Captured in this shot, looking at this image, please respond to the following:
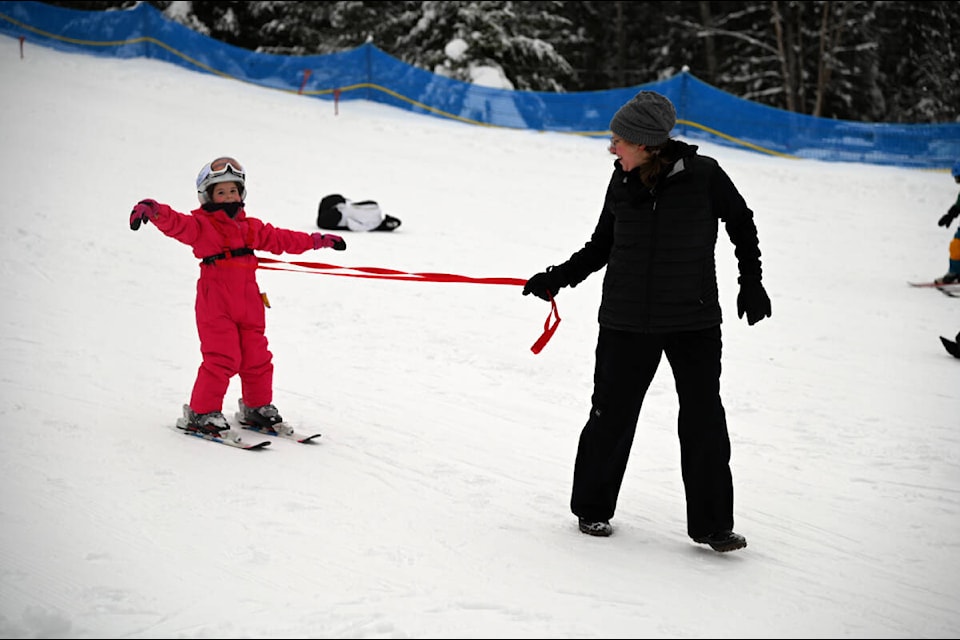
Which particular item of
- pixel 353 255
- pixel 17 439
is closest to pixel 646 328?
pixel 17 439

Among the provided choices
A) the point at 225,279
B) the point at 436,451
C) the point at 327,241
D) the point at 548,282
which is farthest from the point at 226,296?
the point at 548,282

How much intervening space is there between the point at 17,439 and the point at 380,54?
19936 mm

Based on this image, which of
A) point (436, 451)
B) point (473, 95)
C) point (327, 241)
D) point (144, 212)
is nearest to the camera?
point (144, 212)

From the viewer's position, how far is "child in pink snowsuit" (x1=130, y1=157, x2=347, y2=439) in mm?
4773

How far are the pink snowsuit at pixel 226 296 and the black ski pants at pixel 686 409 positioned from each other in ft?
6.42

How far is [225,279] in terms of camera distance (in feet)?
15.7

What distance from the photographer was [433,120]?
70.4 feet

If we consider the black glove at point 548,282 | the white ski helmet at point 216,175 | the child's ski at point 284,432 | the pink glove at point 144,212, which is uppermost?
the white ski helmet at point 216,175

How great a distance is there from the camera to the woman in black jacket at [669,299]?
11.6 feet

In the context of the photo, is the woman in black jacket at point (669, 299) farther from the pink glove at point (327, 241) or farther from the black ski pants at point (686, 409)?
the pink glove at point (327, 241)

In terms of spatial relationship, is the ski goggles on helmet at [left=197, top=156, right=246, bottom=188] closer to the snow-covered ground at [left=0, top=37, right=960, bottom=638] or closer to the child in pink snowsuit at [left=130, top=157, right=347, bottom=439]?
the child in pink snowsuit at [left=130, top=157, right=347, bottom=439]

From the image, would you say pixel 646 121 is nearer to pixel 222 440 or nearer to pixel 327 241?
pixel 327 241

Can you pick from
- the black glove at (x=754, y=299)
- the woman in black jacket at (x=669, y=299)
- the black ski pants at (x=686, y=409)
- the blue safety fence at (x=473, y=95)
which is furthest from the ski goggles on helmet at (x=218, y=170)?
the blue safety fence at (x=473, y=95)

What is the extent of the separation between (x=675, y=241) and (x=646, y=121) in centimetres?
47
